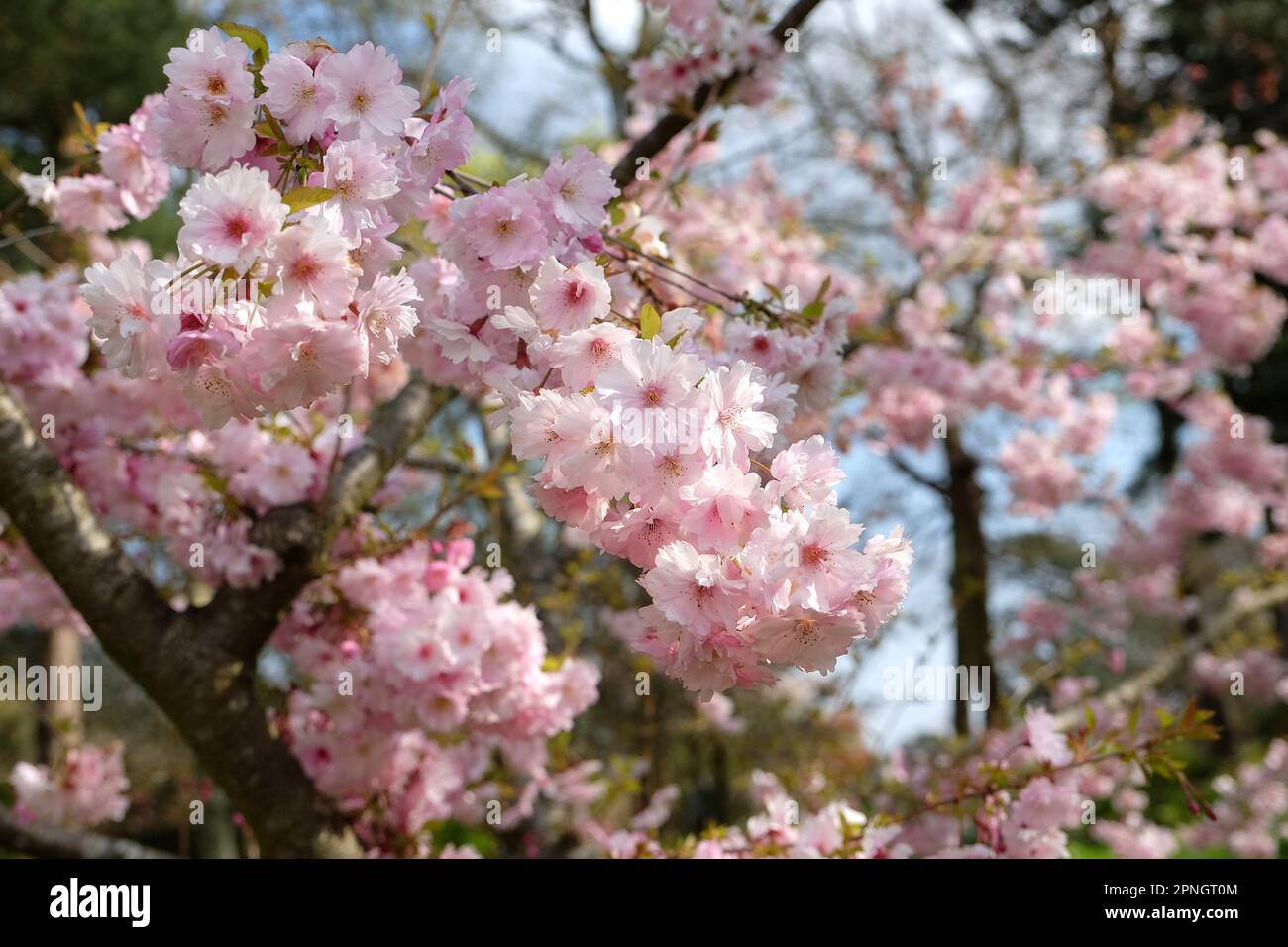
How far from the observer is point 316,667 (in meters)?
2.49

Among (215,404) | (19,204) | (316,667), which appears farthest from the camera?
(316,667)

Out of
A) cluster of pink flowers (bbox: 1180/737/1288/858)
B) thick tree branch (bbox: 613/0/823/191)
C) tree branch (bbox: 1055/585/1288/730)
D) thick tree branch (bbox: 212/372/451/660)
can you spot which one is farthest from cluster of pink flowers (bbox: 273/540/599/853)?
cluster of pink flowers (bbox: 1180/737/1288/858)

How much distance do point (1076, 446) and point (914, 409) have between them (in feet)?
3.65

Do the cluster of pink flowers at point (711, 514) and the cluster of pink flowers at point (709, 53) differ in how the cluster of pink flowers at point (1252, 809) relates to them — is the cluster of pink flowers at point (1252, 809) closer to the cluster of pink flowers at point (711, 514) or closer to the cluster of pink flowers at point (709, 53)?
the cluster of pink flowers at point (709, 53)

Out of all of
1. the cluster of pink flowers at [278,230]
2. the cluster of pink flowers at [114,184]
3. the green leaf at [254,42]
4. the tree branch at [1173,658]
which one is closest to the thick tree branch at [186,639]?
the cluster of pink flowers at [114,184]

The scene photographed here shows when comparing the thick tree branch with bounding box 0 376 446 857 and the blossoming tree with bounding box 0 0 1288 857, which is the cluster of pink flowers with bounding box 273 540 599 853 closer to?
the blossoming tree with bounding box 0 0 1288 857

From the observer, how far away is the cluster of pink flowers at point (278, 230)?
1.07 m

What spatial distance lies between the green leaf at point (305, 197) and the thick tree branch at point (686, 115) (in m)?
1.33

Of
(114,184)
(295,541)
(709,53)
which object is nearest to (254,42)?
(114,184)

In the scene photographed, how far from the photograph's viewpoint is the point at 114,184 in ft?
7.04

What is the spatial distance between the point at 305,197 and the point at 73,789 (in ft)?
10.5
